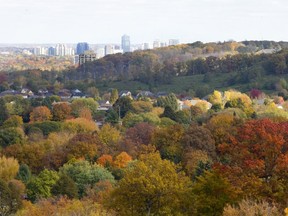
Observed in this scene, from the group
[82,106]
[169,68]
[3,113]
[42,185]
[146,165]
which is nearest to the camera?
[146,165]

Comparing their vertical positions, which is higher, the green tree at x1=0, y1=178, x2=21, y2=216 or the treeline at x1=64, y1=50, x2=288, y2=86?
the treeline at x1=64, y1=50, x2=288, y2=86

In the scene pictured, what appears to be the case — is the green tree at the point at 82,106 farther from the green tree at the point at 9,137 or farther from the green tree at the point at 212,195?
the green tree at the point at 212,195

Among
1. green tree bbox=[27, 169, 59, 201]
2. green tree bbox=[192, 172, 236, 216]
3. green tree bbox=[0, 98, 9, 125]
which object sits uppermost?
green tree bbox=[192, 172, 236, 216]

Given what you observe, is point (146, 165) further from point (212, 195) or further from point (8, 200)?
point (8, 200)

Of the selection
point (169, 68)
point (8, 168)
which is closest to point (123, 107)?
point (8, 168)

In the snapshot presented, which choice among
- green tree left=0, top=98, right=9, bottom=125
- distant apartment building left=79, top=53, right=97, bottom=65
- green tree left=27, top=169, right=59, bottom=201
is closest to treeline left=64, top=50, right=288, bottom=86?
distant apartment building left=79, top=53, right=97, bottom=65

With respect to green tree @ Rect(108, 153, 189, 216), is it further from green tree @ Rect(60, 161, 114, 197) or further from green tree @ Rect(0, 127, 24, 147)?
green tree @ Rect(0, 127, 24, 147)

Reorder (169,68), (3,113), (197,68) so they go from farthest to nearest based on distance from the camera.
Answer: (169,68) < (197,68) < (3,113)

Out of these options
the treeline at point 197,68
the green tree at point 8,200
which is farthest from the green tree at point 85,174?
the treeline at point 197,68

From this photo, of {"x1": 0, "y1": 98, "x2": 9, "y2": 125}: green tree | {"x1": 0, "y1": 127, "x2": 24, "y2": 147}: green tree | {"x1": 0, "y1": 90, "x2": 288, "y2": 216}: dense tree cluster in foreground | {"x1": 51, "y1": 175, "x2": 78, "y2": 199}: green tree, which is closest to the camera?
{"x1": 0, "y1": 90, "x2": 288, "y2": 216}: dense tree cluster in foreground
